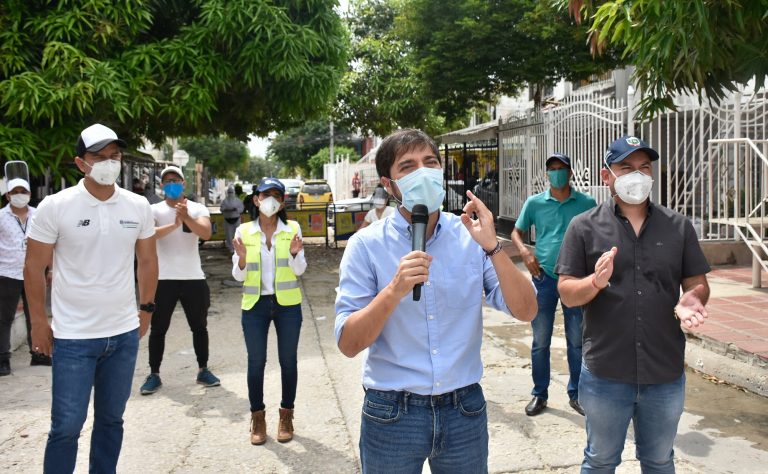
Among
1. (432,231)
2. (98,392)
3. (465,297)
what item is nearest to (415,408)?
(465,297)

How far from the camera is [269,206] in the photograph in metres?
4.84

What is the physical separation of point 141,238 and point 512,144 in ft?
39.1

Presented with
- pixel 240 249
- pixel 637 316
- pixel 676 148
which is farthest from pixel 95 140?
pixel 676 148

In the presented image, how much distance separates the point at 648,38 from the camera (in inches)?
164

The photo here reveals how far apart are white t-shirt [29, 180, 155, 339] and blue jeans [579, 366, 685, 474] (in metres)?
2.30

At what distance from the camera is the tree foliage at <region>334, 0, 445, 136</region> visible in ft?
71.8

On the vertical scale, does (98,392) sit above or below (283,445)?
above

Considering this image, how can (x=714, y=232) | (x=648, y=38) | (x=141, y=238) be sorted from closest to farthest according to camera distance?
(x=141, y=238) < (x=648, y=38) < (x=714, y=232)

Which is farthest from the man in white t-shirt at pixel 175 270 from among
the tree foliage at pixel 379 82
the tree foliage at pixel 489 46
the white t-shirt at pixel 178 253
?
the tree foliage at pixel 379 82

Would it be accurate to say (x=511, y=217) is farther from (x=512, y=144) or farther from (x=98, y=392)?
(x=98, y=392)

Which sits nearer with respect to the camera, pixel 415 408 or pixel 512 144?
pixel 415 408

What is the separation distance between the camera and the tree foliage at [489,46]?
15.2m

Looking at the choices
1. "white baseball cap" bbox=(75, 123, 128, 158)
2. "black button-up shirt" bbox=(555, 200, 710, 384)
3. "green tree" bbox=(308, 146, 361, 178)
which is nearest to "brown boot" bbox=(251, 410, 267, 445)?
"white baseball cap" bbox=(75, 123, 128, 158)

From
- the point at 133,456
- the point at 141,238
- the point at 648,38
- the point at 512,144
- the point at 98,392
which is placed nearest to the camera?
the point at 98,392
